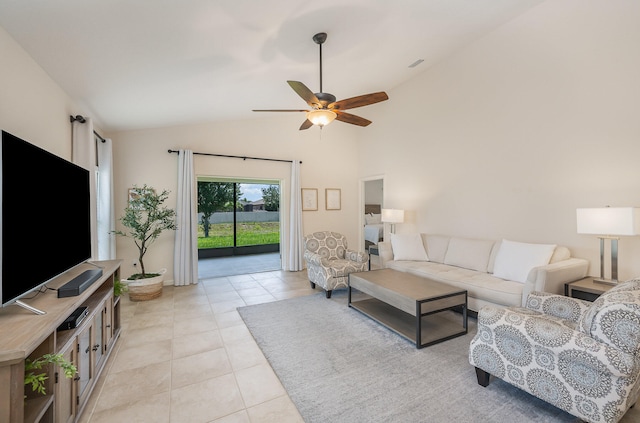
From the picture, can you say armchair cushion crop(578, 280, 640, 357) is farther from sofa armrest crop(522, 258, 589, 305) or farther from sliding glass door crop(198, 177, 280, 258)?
sliding glass door crop(198, 177, 280, 258)

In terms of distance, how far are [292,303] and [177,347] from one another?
1.56 meters

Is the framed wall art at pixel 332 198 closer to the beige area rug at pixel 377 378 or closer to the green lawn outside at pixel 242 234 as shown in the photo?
the green lawn outside at pixel 242 234

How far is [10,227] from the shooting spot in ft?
4.61

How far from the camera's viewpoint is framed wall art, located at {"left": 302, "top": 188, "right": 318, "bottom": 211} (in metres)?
6.08

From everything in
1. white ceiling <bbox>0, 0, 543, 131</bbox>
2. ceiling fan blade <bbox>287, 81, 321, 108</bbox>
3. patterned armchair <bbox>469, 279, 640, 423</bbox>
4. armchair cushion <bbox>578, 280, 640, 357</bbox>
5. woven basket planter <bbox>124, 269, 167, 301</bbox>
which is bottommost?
woven basket planter <bbox>124, 269, 167, 301</bbox>

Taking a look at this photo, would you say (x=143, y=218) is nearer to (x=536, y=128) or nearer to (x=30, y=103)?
(x=30, y=103)

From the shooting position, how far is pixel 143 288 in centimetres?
397

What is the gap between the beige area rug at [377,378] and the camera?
180cm

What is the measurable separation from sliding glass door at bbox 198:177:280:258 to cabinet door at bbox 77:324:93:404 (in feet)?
18.9

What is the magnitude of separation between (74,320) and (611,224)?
419cm

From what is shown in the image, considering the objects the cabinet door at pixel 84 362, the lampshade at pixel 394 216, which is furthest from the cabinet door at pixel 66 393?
the lampshade at pixel 394 216

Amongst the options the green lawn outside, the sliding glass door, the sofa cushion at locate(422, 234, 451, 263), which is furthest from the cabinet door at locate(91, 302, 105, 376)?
the green lawn outside

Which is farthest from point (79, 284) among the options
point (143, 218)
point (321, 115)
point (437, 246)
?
point (437, 246)

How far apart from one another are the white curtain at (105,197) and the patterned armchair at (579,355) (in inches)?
184
